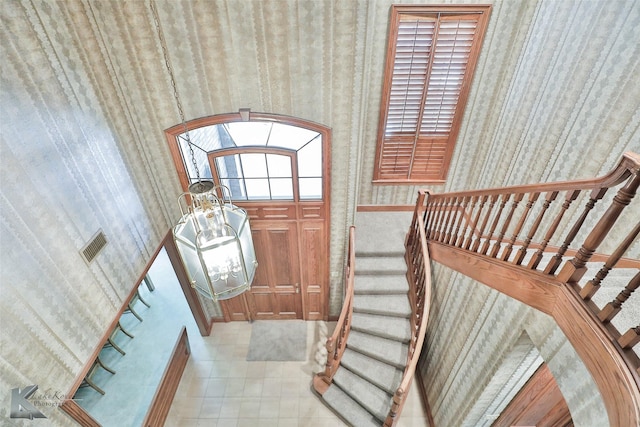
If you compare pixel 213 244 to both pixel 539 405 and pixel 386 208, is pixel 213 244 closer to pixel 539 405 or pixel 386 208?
pixel 539 405

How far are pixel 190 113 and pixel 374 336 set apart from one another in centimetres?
349

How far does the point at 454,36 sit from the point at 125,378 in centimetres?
590

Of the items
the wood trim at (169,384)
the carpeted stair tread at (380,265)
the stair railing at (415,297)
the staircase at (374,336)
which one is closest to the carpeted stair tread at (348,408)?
the staircase at (374,336)

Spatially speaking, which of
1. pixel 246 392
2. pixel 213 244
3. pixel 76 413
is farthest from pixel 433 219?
pixel 76 413

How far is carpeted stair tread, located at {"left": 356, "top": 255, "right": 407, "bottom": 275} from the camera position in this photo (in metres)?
4.46

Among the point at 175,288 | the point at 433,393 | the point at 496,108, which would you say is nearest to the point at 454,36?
the point at 496,108

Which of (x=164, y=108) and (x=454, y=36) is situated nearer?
(x=164, y=108)

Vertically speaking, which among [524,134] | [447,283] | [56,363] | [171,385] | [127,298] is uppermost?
[524,134]

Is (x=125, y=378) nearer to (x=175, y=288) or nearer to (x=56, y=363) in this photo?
(x=175, y=288)

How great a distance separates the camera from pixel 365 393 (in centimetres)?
400

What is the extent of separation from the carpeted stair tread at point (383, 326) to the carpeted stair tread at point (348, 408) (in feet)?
2.68

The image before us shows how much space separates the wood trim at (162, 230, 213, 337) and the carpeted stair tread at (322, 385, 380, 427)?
2.17 metres

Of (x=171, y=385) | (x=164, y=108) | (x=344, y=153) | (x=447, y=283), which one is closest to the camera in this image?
(x=164, y=108)

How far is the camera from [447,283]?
158 inches
